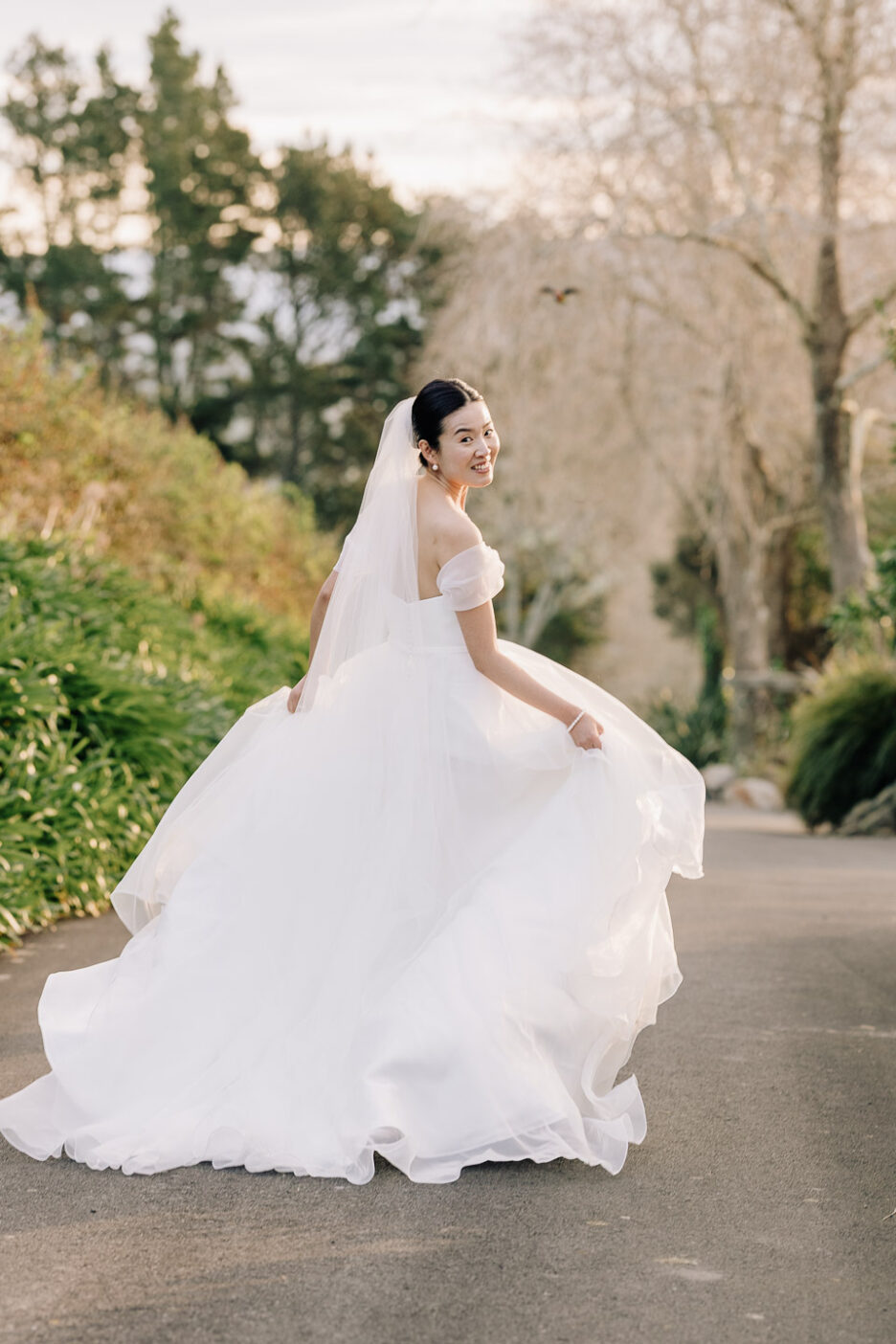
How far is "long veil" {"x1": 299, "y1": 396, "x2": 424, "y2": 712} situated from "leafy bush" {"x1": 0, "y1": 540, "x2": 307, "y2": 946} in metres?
2.53

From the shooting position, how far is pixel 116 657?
875cm

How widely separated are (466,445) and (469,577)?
1.50 feet

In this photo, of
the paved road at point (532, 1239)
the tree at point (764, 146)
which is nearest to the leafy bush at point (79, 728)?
the paved road at point (532, 1239)

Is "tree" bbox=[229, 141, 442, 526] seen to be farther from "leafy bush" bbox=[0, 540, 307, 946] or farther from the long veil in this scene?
the long veil

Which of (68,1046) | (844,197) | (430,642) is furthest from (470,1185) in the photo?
(844,197)

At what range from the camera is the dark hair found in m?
4.08

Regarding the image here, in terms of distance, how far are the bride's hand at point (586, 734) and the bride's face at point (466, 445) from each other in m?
0.78

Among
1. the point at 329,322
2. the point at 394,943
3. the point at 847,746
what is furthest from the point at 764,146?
the point at 329,322

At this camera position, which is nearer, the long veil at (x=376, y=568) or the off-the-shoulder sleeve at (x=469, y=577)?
the off-the-shoulder sleeve at (x=469, y=577)

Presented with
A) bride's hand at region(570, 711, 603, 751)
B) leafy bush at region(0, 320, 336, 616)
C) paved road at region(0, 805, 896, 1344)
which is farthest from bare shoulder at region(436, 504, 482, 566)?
leafy bush at region(0, 320, 336, 616)

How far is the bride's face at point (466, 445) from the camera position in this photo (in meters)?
4.06

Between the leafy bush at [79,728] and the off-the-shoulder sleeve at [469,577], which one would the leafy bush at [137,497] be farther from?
the off-the-shoulder sleeve at [469,577]

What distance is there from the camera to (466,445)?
4.06 meters

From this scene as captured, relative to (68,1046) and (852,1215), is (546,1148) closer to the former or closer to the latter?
(852,1215)
